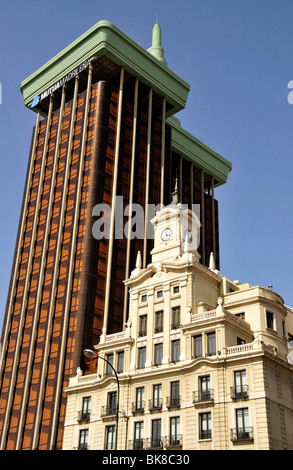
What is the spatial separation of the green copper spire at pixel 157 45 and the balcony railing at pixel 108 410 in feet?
321

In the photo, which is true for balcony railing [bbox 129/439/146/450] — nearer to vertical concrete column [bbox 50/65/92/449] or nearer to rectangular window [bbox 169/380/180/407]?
rectangular window [bbox 169/380/180/407]

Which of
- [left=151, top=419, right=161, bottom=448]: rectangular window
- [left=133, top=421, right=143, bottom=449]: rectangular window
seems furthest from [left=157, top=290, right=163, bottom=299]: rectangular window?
[left=133, top=421, right=143, bottom=449]: rectangular window

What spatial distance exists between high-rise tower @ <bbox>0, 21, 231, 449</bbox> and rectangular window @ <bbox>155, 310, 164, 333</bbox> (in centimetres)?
2001

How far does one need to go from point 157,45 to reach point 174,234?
8282cm

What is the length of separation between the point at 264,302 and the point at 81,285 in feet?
110

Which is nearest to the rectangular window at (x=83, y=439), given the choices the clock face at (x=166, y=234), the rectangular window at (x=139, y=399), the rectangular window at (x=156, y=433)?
the rectangular window at (x=139, y=399)

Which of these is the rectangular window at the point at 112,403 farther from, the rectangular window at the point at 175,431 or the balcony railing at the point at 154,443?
the rectangular window at the point at 175,431

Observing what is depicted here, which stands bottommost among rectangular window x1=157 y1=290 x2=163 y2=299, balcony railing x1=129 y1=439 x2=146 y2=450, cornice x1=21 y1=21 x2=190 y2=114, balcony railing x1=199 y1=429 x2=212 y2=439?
balcony railing x1=129 y1=439 x2=146 y2=450

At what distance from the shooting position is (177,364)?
63.7 meters

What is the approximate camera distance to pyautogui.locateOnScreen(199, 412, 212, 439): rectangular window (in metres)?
57.9

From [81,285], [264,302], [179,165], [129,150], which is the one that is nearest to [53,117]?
[129,150]

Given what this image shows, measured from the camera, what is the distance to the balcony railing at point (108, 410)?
214 ft

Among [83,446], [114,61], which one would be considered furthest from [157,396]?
[114,61]

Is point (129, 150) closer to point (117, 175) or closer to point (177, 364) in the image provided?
point (117, 175)
